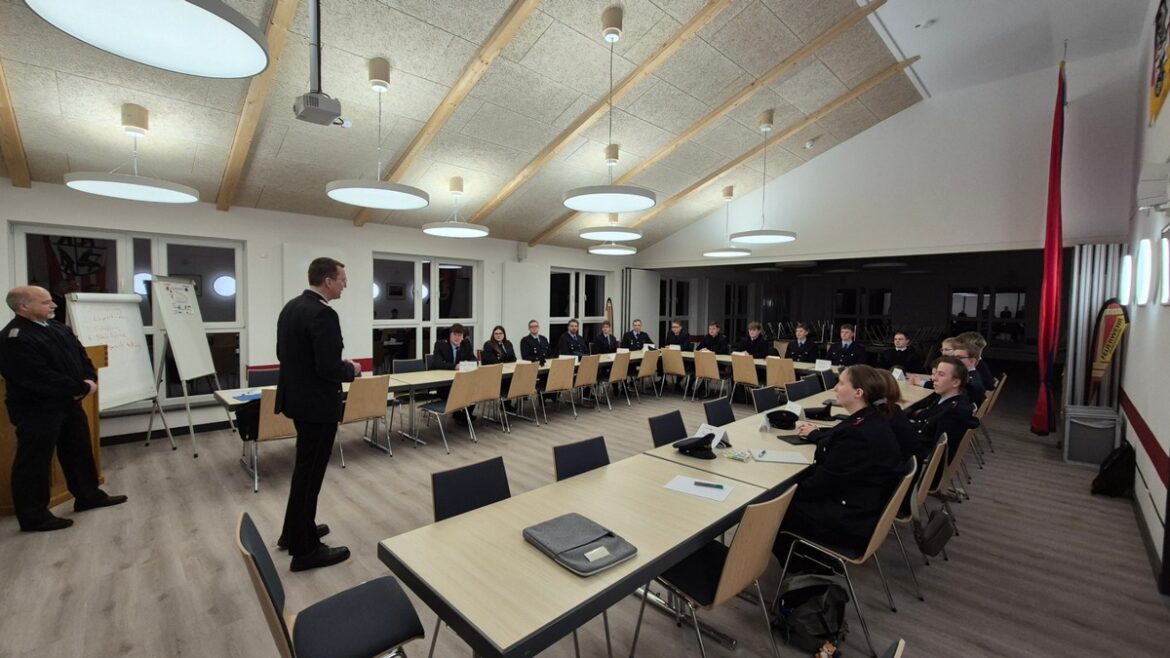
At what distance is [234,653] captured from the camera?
2.20 metres

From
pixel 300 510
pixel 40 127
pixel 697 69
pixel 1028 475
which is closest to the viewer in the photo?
pixel 300 510

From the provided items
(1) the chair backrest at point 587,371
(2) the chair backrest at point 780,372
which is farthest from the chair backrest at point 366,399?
(2) the chair backrest at point 780,372

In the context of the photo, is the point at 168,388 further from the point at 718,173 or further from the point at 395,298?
the point at 718,173

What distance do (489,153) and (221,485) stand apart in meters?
4.36

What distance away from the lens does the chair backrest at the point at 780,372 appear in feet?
22.4

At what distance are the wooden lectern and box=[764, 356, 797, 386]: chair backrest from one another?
7342mm

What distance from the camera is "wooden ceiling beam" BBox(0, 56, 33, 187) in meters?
3.70

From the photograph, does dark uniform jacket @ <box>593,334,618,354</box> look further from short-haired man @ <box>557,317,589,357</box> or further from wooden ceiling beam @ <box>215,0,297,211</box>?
wooden ceiling beam @ <box>215,0,297,211</box>

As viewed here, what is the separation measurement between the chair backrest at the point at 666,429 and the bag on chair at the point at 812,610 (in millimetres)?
1150

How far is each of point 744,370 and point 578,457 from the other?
5276 mm

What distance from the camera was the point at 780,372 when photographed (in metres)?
6.88

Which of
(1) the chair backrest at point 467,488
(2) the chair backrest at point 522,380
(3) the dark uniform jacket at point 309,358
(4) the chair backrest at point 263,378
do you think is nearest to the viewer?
(1) the chair backrest at point 467,488

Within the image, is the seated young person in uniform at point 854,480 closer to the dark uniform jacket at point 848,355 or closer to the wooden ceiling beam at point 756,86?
the wooden ceiling beam at point 756,86

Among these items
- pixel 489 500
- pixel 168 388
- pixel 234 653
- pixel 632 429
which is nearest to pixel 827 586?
pixel 489 500
